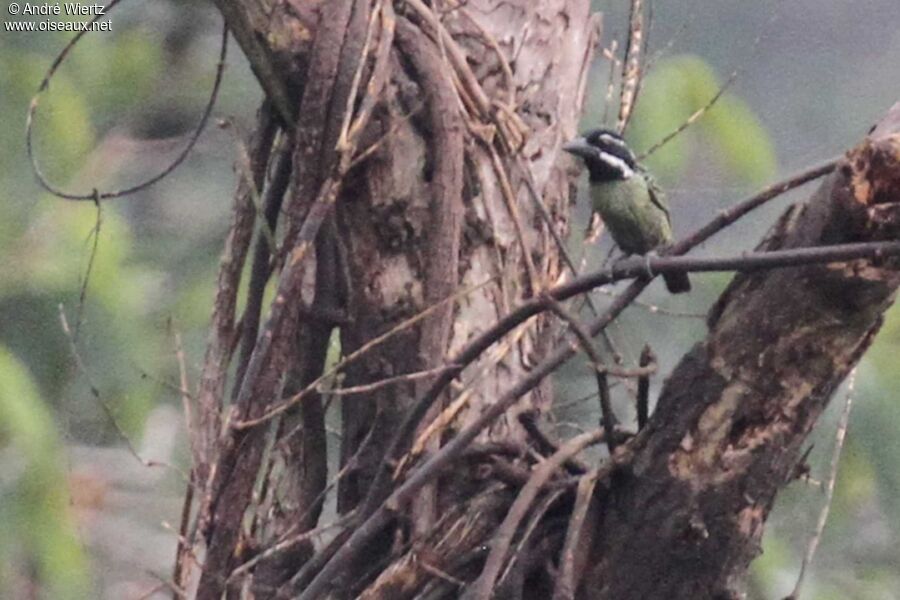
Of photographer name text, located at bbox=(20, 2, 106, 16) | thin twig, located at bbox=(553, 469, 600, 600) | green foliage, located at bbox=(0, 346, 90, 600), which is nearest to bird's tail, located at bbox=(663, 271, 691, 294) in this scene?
thin twig, located at bbox=(553, 469, 600, 600)

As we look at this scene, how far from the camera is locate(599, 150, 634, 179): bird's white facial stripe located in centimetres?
181

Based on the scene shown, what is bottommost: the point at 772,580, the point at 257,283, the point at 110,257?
the point at 772,580

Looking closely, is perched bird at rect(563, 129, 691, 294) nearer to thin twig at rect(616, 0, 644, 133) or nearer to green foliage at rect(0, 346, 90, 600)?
thin twig at rect(616, 0, 644, 133)

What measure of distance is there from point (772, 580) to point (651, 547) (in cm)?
175

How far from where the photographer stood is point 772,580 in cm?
307

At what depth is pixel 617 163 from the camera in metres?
1.82

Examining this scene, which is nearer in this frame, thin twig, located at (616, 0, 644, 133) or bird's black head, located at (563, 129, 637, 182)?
bird's black head, located at (563, 129, 637, 182)

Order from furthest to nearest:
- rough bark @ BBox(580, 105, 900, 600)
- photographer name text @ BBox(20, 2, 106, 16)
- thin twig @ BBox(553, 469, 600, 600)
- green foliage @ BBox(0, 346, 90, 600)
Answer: photographer name text @ BBox(20, 2, 106, 16)
green foliage @ BBox(0, 346, 90, 600)
thin twig @ BBox(553, 469, 600, 600)
rough bark @ BBox(580, 105, 900, 600)

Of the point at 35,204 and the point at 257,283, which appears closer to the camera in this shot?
the point at 257,283

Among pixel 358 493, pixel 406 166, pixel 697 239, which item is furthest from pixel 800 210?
pixel 358 493

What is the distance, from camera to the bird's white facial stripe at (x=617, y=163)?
1808 mm

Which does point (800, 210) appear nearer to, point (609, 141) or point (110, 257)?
point (609, 141)

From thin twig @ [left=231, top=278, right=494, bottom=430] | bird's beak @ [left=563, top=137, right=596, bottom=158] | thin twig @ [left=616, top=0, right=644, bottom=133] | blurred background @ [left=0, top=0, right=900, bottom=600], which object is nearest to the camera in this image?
thin twig @ [left=231, top=278, right=494, bottom=430]

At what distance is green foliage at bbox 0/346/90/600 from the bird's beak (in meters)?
1.34
